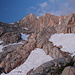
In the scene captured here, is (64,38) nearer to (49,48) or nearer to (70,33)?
(70,33)

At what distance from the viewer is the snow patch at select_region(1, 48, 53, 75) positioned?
65.5ft

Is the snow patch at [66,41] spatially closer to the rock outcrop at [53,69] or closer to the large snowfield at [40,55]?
the large snowfield at [40,55]

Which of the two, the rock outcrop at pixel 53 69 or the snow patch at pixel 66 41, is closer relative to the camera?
the rock outcrop at pixel 53 69

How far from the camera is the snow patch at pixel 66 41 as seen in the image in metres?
21.2

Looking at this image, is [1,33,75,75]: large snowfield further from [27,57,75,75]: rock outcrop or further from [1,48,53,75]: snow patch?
[27,57,75,75]: rock outcrop

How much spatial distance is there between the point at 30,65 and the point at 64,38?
10.00m

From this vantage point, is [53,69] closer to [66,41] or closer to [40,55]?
[40,55]

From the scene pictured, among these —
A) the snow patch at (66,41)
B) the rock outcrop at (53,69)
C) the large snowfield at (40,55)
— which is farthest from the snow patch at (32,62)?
the rock outcrop at (53,69)

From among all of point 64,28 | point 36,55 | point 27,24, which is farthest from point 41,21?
point 36,55

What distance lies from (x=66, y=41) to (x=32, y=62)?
8.39m

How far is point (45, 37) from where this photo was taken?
93.5ft

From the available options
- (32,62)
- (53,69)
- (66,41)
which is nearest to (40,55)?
(32,62)

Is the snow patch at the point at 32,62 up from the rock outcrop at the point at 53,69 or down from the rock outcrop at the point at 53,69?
down

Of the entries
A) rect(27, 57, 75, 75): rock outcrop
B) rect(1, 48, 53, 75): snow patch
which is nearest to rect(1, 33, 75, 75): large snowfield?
rect(1, 48, 53, 75): snow patch
